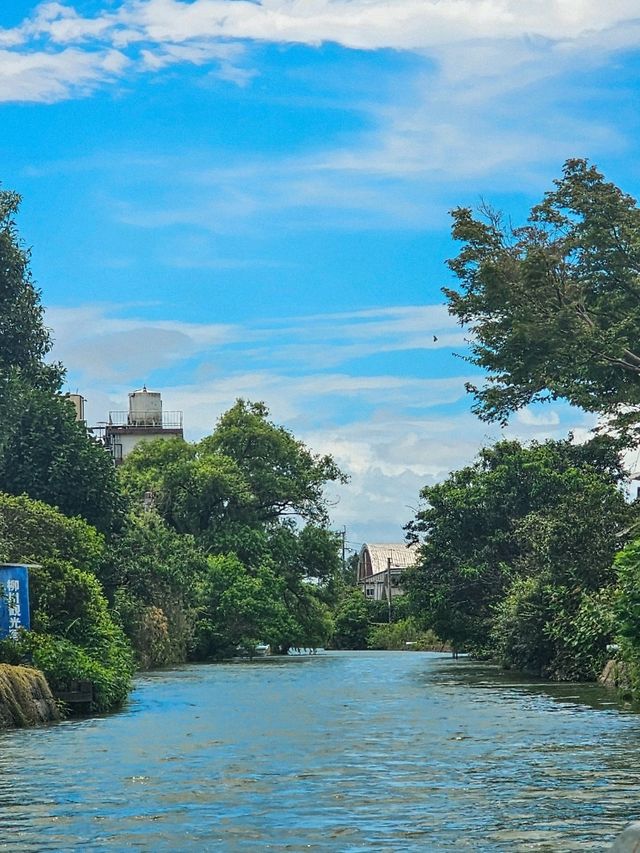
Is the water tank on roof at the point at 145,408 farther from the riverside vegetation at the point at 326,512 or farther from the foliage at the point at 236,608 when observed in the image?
the foliage at the point at 236,608

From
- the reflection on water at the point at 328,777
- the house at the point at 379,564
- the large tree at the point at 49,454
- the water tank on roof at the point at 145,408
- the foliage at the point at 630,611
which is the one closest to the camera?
the reflection on water at the point at 328,777

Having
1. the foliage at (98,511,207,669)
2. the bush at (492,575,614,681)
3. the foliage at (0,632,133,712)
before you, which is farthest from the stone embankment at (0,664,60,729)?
the foliage at (98,511,207,669)

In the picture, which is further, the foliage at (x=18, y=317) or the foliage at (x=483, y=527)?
the foliage at (x=483, y=527)

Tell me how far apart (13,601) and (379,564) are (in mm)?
118973

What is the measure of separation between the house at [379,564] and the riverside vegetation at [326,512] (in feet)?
193

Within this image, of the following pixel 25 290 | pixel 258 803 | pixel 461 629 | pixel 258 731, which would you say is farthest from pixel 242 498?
pixel 258 803

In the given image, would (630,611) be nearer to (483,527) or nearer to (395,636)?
(483,527)

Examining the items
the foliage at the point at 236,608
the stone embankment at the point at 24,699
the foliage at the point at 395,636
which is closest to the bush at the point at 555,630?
the stone embankment at the point at 24,699

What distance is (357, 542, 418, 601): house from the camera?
463 feet

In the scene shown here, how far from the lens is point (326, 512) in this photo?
80938 millimetres

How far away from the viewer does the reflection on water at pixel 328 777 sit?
13.9 m

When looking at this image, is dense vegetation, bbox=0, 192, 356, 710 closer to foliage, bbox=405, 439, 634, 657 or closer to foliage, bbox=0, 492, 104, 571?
foliage, bbox=0, 492, 104, 571

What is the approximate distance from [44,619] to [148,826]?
18.7m

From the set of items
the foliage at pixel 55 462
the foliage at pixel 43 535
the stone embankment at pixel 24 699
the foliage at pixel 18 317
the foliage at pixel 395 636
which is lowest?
the foliage at pixel 395 636
